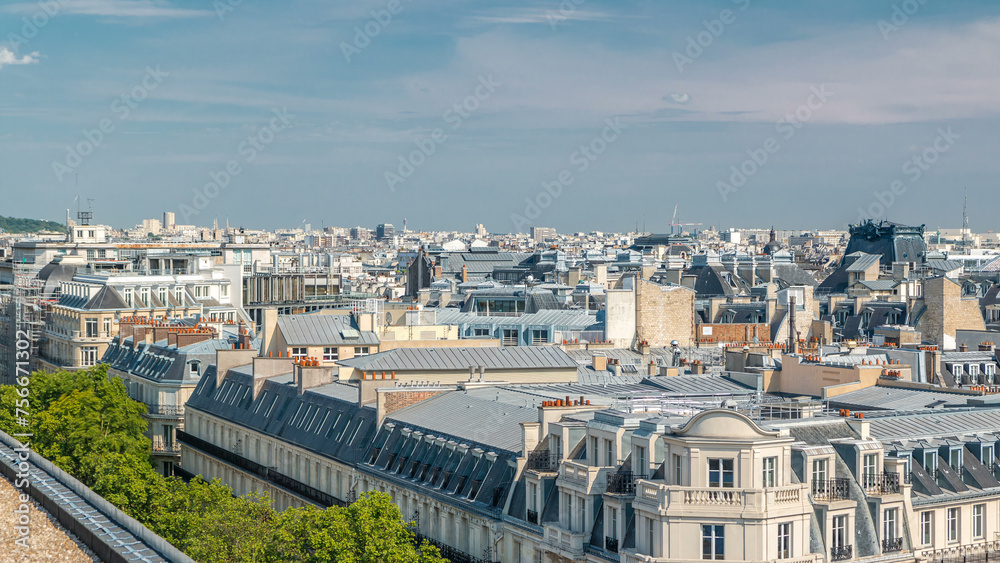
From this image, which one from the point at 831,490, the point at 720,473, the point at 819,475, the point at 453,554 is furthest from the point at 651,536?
the point at 453,554

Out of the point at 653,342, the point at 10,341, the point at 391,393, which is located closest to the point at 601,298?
Result: the point at 653,342

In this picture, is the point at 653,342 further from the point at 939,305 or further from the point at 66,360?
the point at 66,360

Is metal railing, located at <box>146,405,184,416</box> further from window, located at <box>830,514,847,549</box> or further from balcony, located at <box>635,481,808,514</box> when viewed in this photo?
window, located at <box>830,514,847,549</box>

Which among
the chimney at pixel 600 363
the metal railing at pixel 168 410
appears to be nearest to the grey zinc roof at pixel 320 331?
the metal railing at pixel 168 410

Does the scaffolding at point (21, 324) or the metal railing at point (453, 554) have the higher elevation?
the scaffolding at point (21, 324)

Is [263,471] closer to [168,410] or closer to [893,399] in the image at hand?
[168,410]

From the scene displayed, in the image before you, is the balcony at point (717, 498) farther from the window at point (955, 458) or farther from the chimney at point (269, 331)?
the chimney at point (269, 331)
